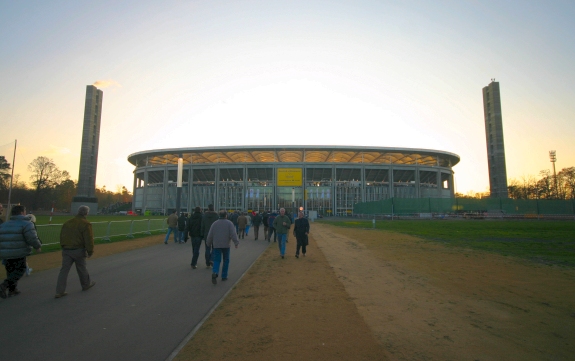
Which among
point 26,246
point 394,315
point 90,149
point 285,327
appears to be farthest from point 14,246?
point 90,149

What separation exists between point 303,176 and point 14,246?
64.0 m

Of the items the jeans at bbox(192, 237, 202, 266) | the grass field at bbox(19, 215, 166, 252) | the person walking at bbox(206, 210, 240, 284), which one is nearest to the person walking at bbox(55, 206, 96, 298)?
the person walking at bbox(206, 210, 240, 284)

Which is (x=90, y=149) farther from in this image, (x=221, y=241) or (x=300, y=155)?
(x=221, y=241)

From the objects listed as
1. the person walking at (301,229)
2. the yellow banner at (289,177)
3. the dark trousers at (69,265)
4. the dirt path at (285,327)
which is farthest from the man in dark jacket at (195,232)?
the yellow banner at (289,177)

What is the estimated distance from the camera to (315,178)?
7444 cm

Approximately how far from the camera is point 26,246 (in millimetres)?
6453

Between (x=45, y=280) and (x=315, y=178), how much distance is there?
67.8 meters

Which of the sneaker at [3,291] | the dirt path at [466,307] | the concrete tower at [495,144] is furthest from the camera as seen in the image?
the concrete tower at [495,144]

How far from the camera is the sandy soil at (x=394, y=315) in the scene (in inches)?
155

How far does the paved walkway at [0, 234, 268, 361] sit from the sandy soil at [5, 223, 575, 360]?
0.44 meters

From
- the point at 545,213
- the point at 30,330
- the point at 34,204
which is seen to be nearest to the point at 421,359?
the point at 30,330

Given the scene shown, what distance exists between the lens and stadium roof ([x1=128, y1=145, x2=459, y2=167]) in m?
67.1

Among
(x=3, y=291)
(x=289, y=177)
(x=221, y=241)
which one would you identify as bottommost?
(x=3, y=291)

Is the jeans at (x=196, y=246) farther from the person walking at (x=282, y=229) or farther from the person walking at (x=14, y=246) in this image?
the person walking at (x=14, y=246)
